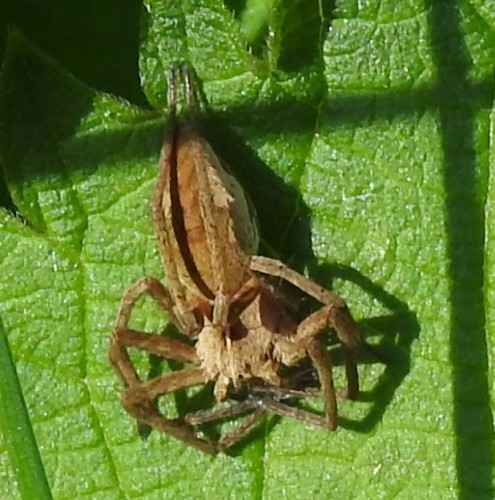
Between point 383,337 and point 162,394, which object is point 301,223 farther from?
point 162,394

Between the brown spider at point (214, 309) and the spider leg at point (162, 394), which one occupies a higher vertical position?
the brown spider at point (214, 309)

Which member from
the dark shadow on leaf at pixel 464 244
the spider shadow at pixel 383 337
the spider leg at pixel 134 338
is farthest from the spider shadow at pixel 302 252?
the spider leg at pixel 134 338

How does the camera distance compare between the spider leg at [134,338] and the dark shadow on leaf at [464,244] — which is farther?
the spider leg at [134,338]

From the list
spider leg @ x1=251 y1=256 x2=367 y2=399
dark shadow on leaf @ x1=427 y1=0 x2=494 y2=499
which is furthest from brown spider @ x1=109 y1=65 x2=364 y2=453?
dark shadow on leaf @ x1=427 y1=0 x2=494 y2=499

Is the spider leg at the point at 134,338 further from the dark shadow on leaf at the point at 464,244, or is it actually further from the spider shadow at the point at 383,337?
the dark shadow on leaf at the point at 464,244

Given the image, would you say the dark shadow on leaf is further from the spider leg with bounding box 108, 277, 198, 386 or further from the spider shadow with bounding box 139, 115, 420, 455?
the spider leg with bounding box 108, 277, 198, 386

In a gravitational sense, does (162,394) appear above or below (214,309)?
below

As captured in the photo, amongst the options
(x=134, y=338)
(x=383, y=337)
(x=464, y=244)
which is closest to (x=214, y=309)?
(x=134, y=338)
